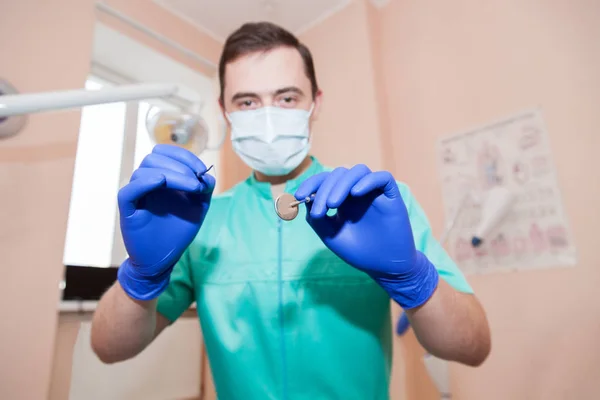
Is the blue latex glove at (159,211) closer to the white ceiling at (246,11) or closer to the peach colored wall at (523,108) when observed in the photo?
the peach colored wall at (523,108)

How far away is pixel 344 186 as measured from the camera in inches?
21.0

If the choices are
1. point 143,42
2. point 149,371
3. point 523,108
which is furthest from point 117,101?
point 523,108

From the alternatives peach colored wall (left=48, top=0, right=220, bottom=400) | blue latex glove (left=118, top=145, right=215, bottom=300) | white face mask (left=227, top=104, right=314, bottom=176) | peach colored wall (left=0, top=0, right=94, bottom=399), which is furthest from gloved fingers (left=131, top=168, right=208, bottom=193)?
peach colored wall (left=48, top=0, right=220, bottom=400)

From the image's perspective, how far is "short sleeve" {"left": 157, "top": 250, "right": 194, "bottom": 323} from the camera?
2.73 feet

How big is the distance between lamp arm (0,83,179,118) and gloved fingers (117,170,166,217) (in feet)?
0.69

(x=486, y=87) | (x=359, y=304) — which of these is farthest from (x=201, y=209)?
(x=486, y=87)

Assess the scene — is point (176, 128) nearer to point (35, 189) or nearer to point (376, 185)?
point (35, 189)

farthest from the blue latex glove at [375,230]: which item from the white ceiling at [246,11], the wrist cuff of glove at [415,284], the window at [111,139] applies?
the white ceiling at [246,11]

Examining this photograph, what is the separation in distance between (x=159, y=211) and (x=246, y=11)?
151cm

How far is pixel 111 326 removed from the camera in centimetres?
72

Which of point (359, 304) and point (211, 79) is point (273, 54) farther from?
point (211, 79)

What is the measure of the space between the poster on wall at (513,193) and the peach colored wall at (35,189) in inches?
49.4

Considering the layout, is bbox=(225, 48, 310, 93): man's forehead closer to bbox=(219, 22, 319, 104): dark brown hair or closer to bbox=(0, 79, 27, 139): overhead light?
bbox=(219, 22, 319, 104): dark brown hair

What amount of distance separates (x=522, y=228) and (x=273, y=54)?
92 centimetres
